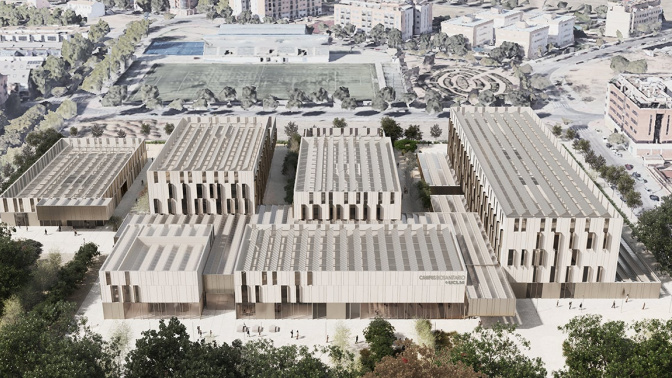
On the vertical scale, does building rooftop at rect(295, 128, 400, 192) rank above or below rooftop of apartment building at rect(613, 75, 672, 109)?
below

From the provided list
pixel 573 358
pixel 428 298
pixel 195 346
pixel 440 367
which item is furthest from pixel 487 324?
pixel 195 346

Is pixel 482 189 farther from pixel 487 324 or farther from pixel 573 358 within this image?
pixel 573 358

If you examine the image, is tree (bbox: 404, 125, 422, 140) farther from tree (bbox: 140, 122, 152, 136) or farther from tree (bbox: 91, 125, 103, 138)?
tree (bbox: 91, 125, 103, 138)

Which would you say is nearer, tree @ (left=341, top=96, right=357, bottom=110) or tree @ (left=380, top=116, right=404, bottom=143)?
tree @ (left=380, top=116, right=404, bottom=143)

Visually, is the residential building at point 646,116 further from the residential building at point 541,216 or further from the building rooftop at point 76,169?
the building rooftop at point 76,169

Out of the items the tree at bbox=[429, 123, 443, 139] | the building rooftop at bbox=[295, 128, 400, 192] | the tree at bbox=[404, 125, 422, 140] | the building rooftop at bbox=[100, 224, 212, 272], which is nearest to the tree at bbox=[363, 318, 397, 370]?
the building rooftop at bbox=[100, 224, 212, 272]

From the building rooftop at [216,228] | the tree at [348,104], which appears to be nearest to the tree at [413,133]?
the tree at [348,104]
